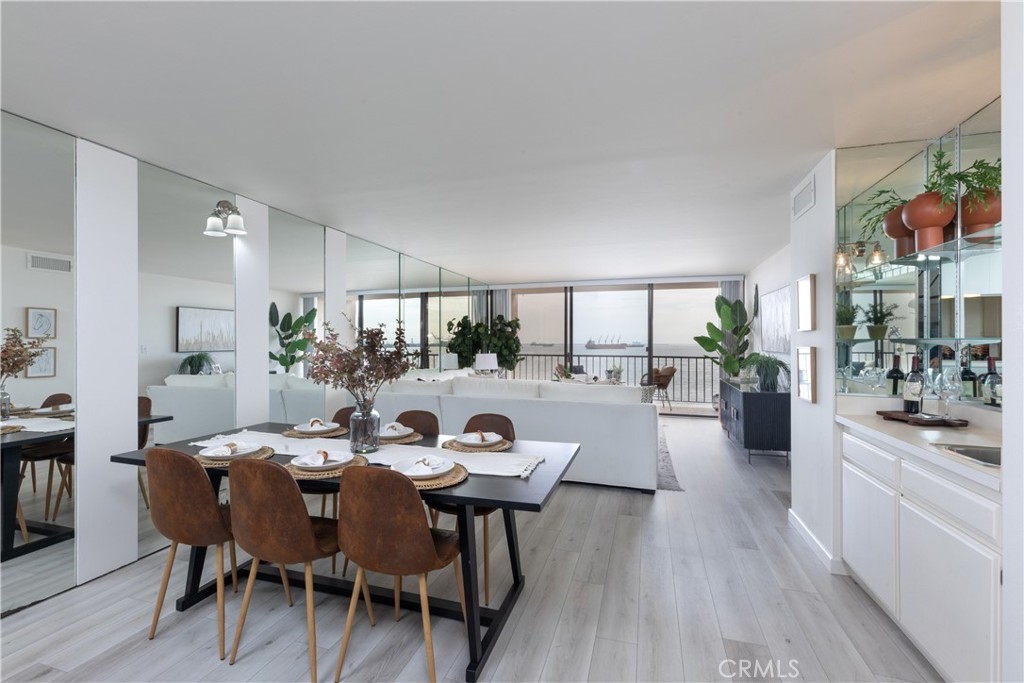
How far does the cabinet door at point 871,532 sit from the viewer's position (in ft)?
6.86

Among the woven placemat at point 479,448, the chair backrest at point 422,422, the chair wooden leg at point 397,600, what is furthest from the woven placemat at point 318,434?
the chair wooden leg at point 397,600

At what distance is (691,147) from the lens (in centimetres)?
271

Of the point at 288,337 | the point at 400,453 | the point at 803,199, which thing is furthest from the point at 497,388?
the point at 803,199

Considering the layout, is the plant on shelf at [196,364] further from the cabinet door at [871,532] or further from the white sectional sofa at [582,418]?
the cabinet door at [871,532]

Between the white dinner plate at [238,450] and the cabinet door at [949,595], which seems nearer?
the cabinet door at [949,595]

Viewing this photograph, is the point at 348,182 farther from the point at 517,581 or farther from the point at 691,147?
the point at 517,581

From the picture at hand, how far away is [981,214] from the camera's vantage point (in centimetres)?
204

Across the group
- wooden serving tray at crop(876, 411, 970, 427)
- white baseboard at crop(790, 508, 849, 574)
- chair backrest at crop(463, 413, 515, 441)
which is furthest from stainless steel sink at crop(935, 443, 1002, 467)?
chair backrest at crop(463, 413, 515, 441)

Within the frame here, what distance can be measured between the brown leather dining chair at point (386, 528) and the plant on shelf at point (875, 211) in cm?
285

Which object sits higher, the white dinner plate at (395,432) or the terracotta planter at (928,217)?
the terracotta planter at (928,217)

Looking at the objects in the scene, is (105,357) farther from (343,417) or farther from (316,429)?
(343,417)

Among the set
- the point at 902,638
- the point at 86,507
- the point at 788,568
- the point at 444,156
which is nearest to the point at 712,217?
the point at 444,156

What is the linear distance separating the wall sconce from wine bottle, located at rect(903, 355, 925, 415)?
14.5ft

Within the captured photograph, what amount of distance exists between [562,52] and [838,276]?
2081 millimetres
